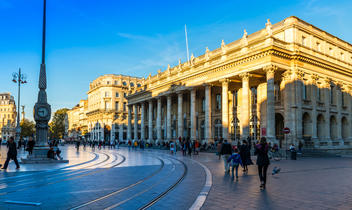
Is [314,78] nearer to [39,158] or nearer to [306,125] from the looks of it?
[306,125]

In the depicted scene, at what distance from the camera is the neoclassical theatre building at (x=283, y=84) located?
32.1 metres

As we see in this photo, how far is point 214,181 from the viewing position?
453 inches

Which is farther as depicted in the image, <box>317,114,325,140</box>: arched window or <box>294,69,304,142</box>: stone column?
<box>317,114,325,140</box>: arched window

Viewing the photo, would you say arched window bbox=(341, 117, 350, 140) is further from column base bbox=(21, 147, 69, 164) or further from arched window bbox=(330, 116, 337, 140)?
column base bbox=(21, 147, 69, 164)

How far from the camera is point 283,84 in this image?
111 feet

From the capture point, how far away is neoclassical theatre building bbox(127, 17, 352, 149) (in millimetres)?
32062

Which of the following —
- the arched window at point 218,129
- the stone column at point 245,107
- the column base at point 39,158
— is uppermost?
the stone column at point 245,107

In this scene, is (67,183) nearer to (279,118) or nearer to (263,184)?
(263,184)

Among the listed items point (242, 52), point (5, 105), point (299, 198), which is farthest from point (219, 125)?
point (5, 105)

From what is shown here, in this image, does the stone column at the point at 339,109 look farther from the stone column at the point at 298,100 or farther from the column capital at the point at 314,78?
the stone column at the point at 298,100

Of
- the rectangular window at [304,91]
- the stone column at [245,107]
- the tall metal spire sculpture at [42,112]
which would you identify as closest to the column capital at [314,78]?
the rectangular window at [304,91]

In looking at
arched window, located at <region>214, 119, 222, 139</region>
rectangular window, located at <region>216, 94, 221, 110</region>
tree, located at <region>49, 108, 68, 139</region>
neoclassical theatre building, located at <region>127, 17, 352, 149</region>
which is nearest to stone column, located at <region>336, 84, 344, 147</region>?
neoclassical theatre building, located at <region>127, 17, 352, 149</region>

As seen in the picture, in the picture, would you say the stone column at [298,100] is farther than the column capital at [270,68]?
Yes

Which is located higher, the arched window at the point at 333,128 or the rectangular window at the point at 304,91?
the rectangular window at the point at 304,91
